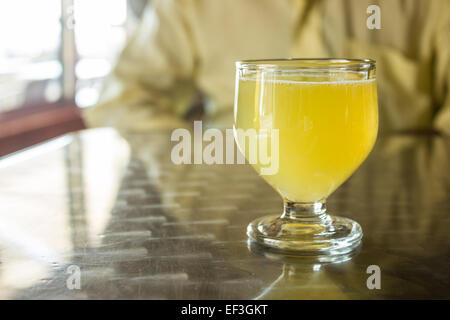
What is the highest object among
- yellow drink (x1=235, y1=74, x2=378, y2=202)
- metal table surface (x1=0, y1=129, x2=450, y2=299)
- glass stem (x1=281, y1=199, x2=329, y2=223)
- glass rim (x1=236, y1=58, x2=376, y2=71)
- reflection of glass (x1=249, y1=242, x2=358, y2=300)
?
glass rim (x1=236, y1=58, x2=376, y2=71)

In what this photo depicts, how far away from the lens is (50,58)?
2361 millimetres

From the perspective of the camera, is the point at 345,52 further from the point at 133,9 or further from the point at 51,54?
the point at 51,54

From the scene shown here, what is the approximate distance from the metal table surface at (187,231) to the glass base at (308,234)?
0.04 feet

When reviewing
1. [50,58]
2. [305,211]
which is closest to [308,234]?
[305,211]

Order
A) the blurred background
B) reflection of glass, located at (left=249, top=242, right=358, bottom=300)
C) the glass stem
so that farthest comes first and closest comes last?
the blurred background → the glass stem → reflection of glass, located at (left=249, top=242, right=358, bottom=300)

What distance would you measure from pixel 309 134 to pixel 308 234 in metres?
0.08

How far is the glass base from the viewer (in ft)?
1.32

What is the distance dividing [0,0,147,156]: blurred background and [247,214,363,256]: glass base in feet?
5.01

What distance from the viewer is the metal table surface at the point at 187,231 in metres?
0.34

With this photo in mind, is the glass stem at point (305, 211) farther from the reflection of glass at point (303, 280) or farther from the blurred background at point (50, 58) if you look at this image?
the blurred background at point (50, 58)

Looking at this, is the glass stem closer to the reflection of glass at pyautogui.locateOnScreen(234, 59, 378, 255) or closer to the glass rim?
the reflection of glass at pyautogui.locateOnScreen(234, 59, 378, 255)

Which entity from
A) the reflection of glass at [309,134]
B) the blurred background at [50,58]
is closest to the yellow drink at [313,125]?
the reflection of glass at [309,134]

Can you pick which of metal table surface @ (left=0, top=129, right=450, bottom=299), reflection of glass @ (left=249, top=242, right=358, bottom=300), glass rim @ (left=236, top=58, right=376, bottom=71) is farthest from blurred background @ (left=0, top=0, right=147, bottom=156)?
reflection of glass @ (left=249, top=242, right=358, bottom=300)

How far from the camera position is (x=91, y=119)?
138cm
